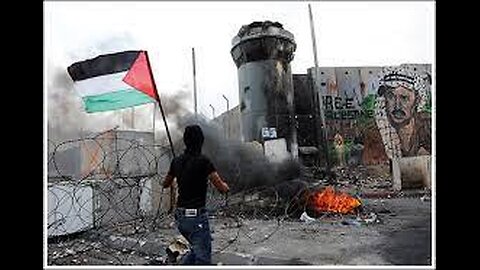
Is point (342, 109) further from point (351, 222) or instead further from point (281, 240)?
point (281, 240)

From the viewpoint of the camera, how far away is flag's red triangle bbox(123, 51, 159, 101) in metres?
6.57

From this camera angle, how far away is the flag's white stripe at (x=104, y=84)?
6.59 metres

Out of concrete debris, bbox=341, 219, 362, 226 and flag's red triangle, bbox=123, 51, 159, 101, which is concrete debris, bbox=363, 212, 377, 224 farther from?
flag's red triangle, bbox=123, 51, 159, 101

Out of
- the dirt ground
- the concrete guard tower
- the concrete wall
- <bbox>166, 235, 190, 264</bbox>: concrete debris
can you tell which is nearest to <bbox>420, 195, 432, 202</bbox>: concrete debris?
the dirt ground

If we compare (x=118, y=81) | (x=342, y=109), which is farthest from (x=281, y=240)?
(x=342, y=109)

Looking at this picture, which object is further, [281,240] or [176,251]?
[281,240]

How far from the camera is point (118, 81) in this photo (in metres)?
6.59

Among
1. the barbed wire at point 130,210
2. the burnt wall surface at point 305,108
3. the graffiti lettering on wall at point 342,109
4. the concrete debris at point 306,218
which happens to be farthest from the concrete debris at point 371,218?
the graffiti lettering on wall at point 342,109

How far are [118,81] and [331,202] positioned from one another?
4687mm

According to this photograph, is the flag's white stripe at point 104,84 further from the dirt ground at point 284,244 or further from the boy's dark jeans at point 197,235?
the boy's dark jeans at point 197,235

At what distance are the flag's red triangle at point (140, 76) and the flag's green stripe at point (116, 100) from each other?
87 millimetres
